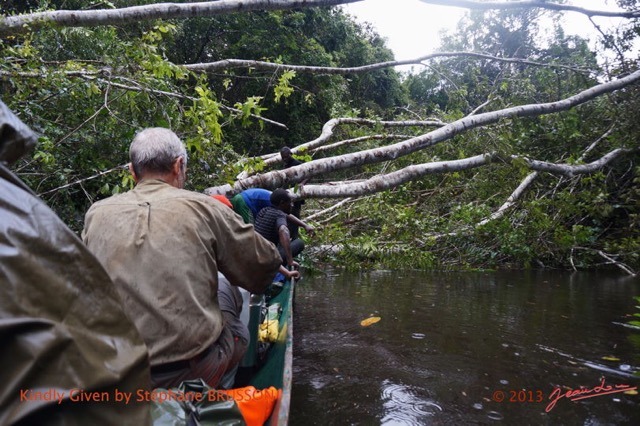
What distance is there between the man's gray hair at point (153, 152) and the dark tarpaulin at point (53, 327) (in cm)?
106

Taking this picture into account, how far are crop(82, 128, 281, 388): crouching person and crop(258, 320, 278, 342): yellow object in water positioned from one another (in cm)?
103

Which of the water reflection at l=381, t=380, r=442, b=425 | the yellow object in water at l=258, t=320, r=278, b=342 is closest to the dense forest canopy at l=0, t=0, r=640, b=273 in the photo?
the yellow object in water at l=258, t=320, r=278, b=342

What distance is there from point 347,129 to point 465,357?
5.97 m

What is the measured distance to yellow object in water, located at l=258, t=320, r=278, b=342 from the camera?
2.97 m

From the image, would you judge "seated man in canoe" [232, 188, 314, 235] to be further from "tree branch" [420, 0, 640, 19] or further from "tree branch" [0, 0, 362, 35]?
"tree branch" [420, 0, 640, 19]

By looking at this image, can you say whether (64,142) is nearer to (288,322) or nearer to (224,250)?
(288,322)

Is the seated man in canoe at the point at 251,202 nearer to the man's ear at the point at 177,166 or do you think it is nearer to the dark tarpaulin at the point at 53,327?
the man's ear at the point at 177,166

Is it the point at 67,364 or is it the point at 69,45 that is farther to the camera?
the point at 69,45

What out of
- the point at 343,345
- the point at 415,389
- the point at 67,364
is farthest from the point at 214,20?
the point at 67,364

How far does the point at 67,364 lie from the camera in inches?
29.4

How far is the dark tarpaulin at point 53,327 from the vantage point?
69cm

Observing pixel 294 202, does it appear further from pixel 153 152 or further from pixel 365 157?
pixel 153 152

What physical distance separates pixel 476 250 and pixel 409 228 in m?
1.38

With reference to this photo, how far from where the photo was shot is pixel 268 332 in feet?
9.95
